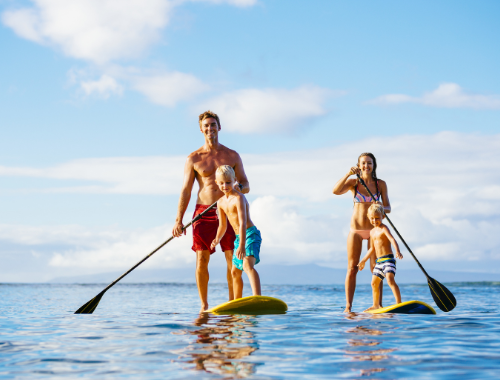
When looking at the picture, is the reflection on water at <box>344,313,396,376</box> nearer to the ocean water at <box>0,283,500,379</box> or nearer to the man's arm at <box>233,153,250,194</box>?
the ocean water at <box>0,283,500,379</box>

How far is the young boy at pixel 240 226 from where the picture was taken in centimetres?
701

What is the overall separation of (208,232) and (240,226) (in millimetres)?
939

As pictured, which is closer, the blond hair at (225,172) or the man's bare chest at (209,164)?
the blond hair at (225,172)

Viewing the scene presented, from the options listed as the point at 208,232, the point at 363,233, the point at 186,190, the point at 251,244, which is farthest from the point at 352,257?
the point at 186,190

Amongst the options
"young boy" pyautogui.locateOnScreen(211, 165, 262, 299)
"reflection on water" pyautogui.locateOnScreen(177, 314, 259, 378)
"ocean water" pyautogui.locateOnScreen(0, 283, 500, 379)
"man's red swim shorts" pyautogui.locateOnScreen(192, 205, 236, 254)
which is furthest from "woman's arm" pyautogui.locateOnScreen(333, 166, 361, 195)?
"reflection on water" pyautogui.locateOnScreen(177, 314, 259, 378)

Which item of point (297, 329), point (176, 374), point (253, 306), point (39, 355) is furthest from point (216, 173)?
point (176, 374)

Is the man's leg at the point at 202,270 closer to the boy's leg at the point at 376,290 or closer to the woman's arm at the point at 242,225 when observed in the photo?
the woman's arm at the point at 242,225

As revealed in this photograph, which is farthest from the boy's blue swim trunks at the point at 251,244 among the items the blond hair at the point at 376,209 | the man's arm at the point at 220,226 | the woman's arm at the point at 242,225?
the blond hair at the point at 376,209

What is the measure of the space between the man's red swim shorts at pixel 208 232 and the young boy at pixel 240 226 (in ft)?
1.41

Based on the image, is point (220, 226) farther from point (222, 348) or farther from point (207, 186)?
point (222, 348)

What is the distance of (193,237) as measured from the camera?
313 inches

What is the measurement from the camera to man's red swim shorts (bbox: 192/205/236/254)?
7668 mm

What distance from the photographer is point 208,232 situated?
25.5 ft

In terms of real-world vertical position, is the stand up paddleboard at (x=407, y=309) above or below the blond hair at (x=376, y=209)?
below
